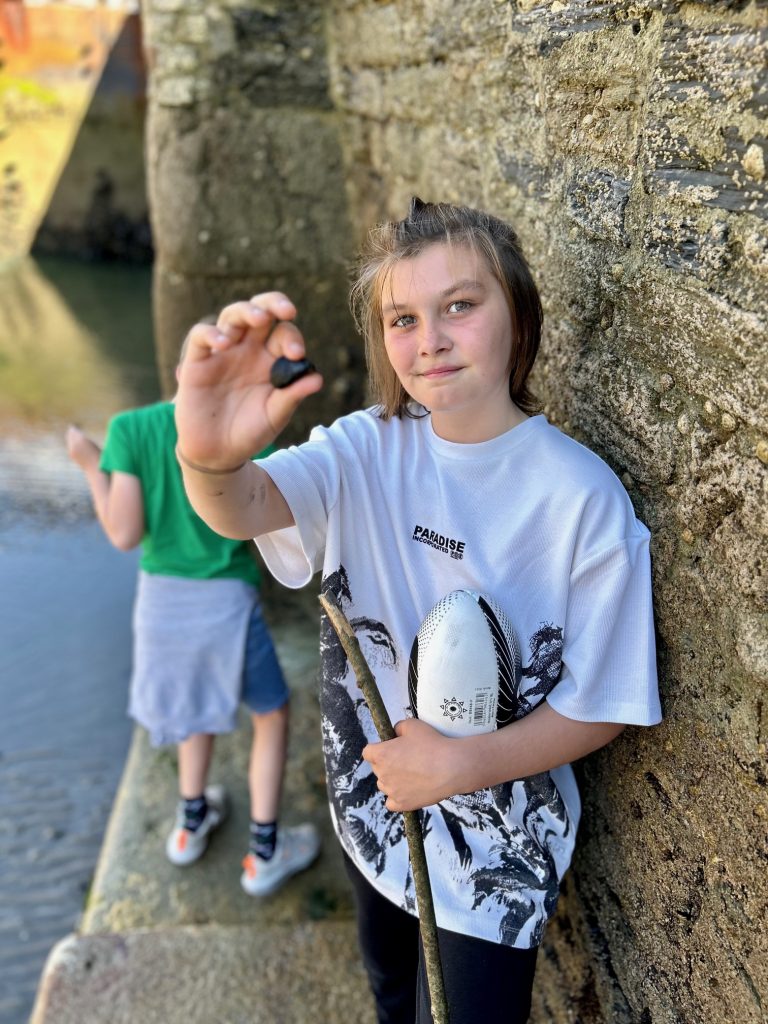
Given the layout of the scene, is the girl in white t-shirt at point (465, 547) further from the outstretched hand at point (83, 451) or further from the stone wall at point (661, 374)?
the outstretched hand at point (83, 451)

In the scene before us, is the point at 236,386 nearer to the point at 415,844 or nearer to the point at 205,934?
the point at 415,844

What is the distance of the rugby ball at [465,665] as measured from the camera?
118 centimetres

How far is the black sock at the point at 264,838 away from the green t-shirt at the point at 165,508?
0.71 metres

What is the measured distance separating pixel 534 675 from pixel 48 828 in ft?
7.45

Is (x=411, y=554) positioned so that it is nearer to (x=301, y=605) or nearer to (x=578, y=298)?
(x=578, y=298)

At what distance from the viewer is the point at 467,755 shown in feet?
3.88

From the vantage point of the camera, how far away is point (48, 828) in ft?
9.50

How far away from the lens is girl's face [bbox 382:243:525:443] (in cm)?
121

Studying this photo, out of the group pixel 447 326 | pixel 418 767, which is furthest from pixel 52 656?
pixel 447 326

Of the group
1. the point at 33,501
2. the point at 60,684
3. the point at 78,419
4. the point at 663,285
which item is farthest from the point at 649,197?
the point at 78,419

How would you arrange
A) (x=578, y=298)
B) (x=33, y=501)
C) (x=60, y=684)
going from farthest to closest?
(x=33, y=501) → (x=60, y=684) → (x=578, y=298)

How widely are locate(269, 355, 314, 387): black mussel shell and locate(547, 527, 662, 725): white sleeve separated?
0.49m

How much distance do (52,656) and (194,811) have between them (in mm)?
1446

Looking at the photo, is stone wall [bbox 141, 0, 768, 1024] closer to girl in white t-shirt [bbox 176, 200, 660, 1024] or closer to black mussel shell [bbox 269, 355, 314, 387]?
girl in white t-shirt [bbox 176, 200, 660, 1024]
